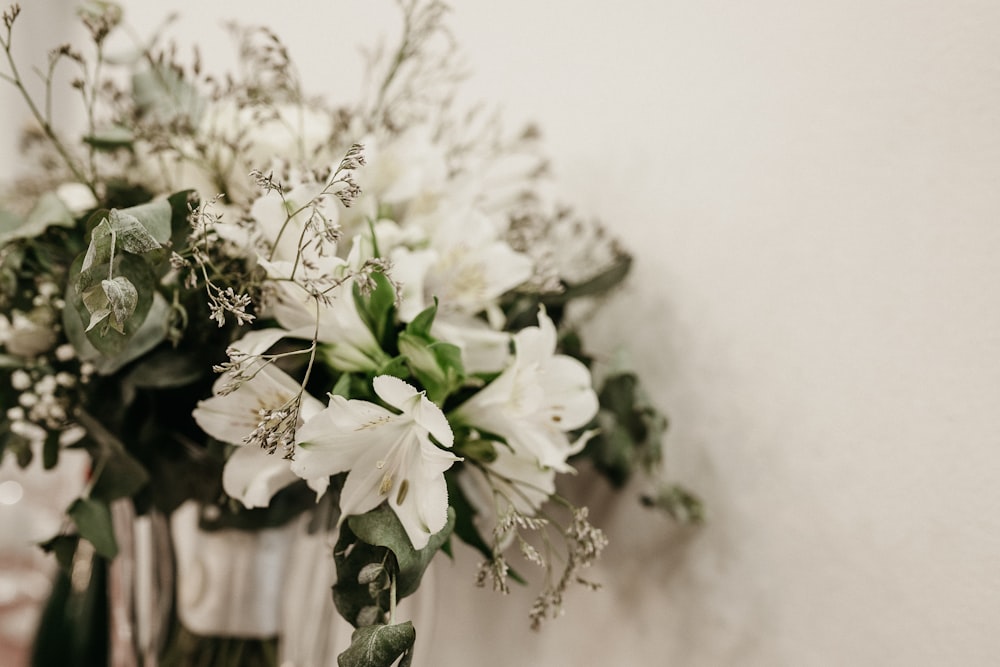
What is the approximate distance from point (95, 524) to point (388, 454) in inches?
11.4

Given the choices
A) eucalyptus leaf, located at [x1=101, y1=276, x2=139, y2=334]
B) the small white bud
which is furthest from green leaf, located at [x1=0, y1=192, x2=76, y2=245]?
eucalyptus leaf, located at [x1=101, y1=276, x2=139, y2=334]

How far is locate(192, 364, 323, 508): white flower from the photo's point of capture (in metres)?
0.45

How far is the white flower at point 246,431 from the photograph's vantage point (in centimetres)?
45

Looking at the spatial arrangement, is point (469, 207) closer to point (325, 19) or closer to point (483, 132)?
point (483, 132)

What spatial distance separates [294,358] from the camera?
49cm

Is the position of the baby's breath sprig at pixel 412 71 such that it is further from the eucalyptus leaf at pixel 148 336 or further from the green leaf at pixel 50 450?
the green leaf at pixel 50 450

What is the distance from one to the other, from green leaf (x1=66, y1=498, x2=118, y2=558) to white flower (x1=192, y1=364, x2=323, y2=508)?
0.17m

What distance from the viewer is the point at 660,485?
0.60 metres

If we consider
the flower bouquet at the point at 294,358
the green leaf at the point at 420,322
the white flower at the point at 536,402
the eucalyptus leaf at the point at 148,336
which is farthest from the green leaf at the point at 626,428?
the eucalyptus leaf at the point at 148,336

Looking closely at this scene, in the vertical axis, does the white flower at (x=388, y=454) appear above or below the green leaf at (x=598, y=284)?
below

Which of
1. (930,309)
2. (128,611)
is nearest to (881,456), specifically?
(930,309)

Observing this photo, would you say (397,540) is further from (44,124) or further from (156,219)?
(44,124)

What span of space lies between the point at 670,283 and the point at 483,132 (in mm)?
288

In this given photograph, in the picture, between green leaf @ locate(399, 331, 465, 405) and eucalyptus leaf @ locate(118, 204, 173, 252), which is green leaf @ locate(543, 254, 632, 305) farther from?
eucalyptus leaf @ locate(118, 204, 173, 252)
